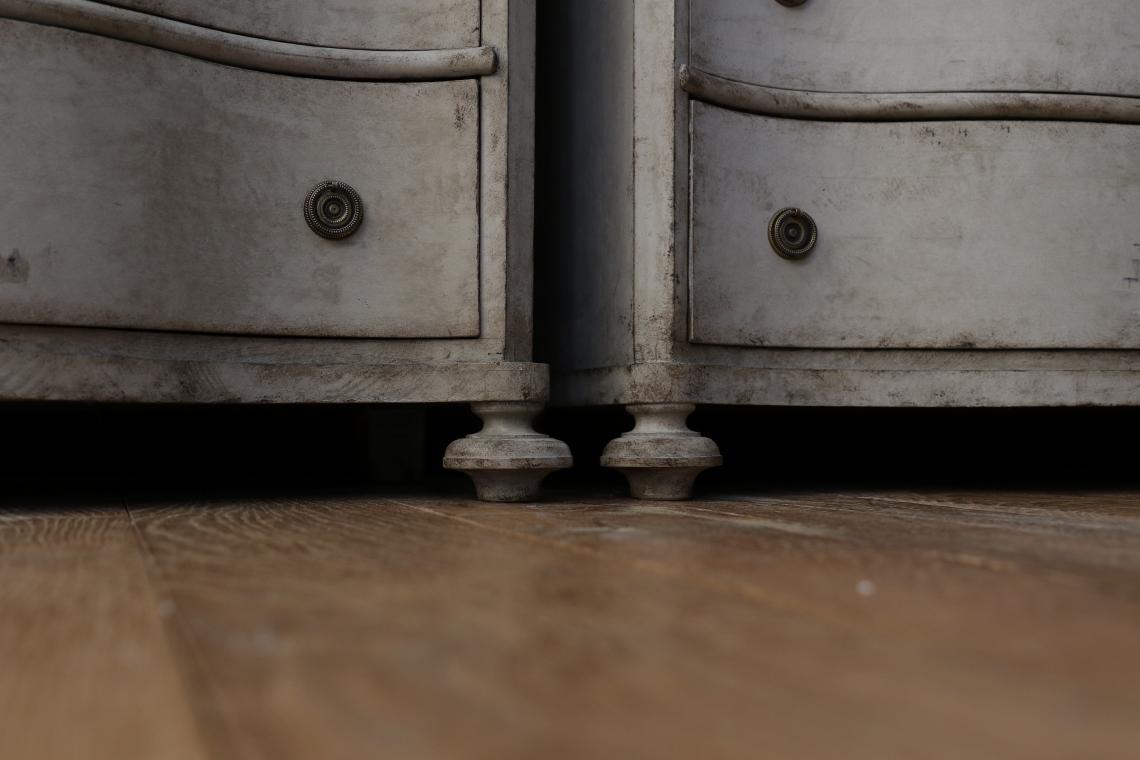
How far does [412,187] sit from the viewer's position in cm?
100

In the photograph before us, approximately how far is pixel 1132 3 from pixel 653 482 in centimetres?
71

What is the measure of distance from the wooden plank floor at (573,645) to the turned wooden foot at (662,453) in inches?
11.9

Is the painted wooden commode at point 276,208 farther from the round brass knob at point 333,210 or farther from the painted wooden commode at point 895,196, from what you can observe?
the painted wooden commode at point 895,196

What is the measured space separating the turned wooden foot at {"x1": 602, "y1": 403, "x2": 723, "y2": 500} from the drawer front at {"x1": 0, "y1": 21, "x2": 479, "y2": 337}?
18 cm

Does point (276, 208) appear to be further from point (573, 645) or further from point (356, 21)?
point (573, 645)

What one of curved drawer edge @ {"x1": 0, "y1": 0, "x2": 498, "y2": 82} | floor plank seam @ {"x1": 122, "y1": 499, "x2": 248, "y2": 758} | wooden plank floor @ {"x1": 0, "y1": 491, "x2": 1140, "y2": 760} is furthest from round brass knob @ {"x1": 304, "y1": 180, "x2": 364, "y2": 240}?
floor plank seam @ {"x1": 122, "y1": 499, "x2": 248, "y2": 758}

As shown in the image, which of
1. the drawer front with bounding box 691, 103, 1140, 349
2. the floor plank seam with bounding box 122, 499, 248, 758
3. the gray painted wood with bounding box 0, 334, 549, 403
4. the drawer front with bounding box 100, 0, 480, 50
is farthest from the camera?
the drawer front with bounding box 691, 103, 1140, 349

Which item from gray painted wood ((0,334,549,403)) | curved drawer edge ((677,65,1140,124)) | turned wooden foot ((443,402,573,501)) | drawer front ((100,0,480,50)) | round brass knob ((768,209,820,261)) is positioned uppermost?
drawer front ((100,0,480,50))

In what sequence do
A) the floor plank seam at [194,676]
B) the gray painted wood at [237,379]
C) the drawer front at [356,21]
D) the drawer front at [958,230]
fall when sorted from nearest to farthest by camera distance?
the floor plank seam at [194,676] → the gray painted wood at [237,379] → the drawer front at [356,21] → the drawer front at [958,230]

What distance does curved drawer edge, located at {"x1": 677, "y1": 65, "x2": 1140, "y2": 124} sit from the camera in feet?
3.51

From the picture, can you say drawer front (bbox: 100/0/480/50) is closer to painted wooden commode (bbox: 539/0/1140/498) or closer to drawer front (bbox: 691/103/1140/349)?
painted wooden commode (bbox: 539/0/1140/498)

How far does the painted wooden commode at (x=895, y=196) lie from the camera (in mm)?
1039

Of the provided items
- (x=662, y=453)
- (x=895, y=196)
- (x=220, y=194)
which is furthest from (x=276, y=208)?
(x=895, y=196)

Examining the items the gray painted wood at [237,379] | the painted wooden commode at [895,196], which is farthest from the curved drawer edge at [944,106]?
the gray painted wood at [237,379]
